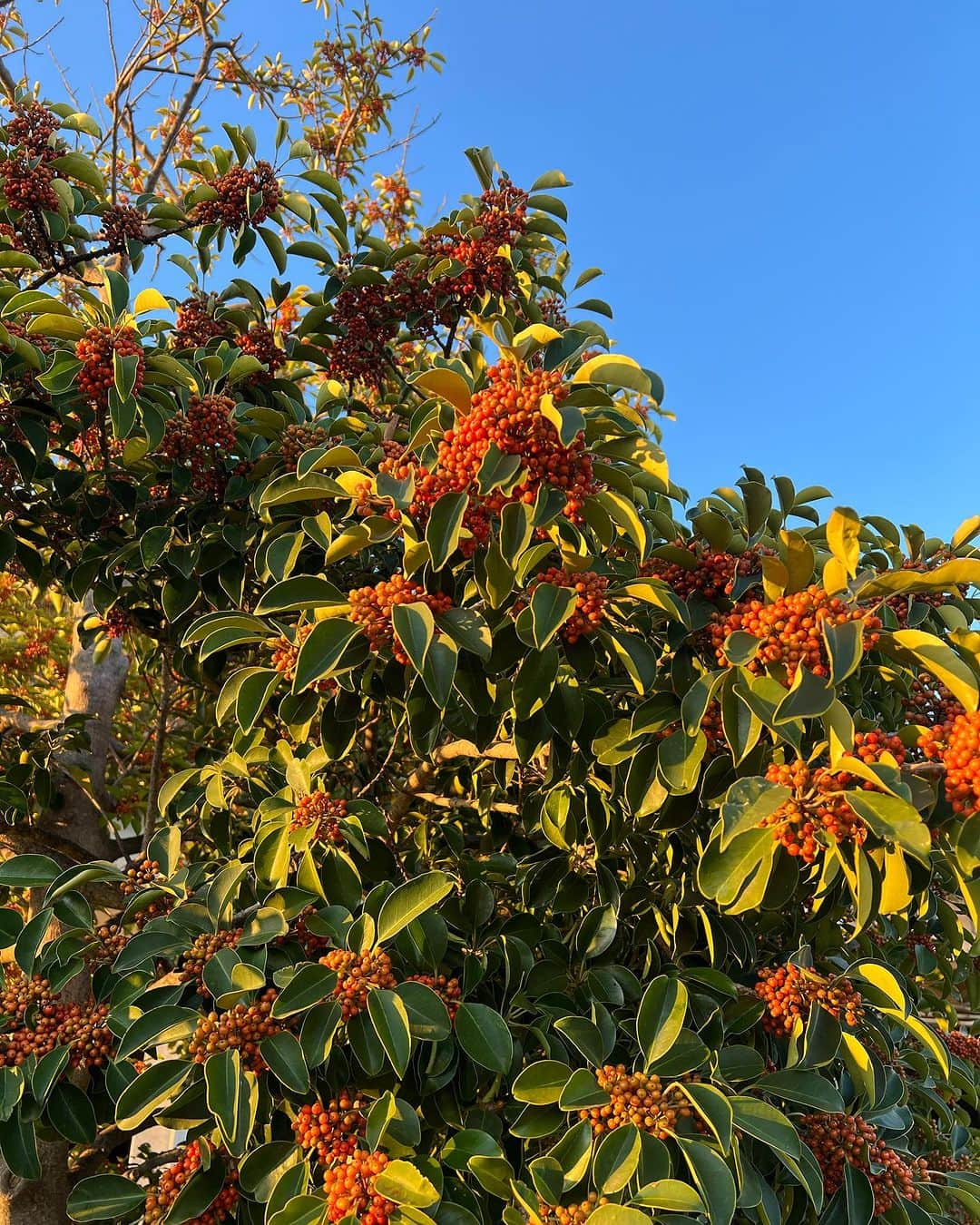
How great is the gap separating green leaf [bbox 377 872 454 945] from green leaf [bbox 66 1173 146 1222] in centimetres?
82

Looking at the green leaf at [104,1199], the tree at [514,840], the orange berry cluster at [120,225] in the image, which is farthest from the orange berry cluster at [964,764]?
the orange berry cluster at [120,225]

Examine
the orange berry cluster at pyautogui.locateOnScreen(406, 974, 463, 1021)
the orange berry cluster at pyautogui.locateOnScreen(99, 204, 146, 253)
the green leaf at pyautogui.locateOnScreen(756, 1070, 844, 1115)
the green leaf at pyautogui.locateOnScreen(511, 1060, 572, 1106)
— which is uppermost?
the orange berry cluster at pyautogui.locateOnScreen(99, 204, 146, 253)

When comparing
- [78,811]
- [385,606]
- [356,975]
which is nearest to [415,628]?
[385,606]

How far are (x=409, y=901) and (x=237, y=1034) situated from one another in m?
0.42

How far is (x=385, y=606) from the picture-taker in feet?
5.22

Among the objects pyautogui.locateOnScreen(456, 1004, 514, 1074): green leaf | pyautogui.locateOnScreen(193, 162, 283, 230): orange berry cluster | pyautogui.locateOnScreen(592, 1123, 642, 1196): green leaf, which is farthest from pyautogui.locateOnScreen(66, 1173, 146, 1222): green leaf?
pyautogui.locateOnScreen(193, 162, 283, 230): orange berry cluster

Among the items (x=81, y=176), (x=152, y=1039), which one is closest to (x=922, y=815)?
(x=152, y=1039)

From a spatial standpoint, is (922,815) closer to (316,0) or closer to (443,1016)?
(443,1016)

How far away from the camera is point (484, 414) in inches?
56.4

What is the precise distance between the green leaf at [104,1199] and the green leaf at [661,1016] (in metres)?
1.15

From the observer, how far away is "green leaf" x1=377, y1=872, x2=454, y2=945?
158cm

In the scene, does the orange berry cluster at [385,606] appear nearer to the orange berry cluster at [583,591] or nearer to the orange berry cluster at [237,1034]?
the orange berry cluster at [583,591]

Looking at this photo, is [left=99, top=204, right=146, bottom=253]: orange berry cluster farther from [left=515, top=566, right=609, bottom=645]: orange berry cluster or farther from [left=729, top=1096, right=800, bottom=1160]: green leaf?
[left=729, top=1096, right=800, bottom=1160]: green leaf

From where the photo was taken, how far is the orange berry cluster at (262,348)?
2666 mm
